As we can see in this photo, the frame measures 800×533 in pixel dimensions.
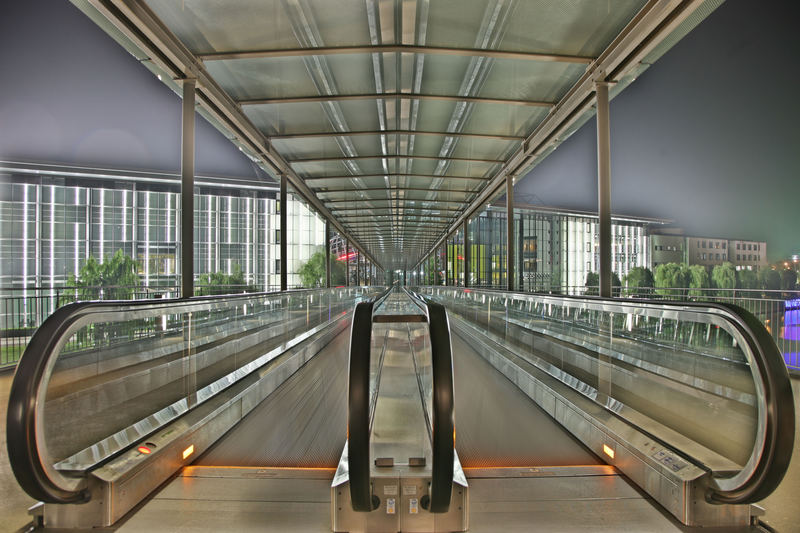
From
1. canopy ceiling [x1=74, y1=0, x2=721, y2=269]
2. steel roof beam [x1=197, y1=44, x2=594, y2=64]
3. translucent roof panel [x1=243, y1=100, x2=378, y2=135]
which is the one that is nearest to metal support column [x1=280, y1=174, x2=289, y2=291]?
canopy ceiling [x1=74, y1=0, x2=721, y2=269]

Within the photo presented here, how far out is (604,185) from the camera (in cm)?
541

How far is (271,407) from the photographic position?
476 cm

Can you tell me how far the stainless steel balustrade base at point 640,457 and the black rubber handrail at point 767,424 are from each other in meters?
0.13

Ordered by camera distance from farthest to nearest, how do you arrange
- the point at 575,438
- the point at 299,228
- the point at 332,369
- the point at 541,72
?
the point at 299,228, the point at 332,369, the point at 541,72, the point at 575,438

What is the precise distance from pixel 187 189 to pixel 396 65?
3.47m

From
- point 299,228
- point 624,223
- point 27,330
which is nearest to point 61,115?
point 299,228

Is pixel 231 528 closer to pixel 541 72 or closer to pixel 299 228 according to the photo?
pixel 541 72

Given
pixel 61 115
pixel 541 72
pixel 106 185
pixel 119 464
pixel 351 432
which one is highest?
pixel 61 115

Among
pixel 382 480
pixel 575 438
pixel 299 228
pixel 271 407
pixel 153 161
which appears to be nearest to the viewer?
pixel 382 480

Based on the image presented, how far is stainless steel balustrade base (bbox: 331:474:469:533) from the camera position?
220 cm

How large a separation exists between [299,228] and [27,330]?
111ft

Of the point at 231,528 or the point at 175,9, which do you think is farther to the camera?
the point at 175,9

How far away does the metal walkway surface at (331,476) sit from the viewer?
7.71 ft

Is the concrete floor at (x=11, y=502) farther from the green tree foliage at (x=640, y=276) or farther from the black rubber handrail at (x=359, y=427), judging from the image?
the green tree foliage at (x=640, y=276)
